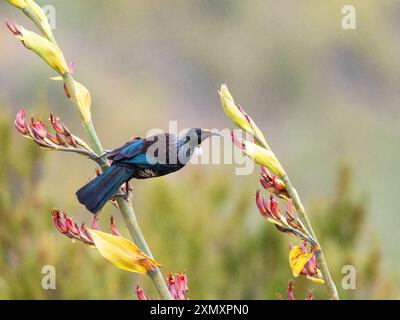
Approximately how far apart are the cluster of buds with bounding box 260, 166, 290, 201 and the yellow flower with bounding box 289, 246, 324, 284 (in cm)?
5

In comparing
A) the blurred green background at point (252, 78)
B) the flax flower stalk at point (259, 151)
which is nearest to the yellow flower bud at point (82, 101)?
the flax flower stalk at point (259, 151)

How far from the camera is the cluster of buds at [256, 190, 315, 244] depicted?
642 mm

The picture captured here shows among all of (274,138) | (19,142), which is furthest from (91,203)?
(274,138)

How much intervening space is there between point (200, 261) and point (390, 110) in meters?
4.99

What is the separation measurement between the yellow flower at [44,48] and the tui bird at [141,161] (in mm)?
110

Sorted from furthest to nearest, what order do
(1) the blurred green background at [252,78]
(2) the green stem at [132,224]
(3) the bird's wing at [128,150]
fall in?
(1) the blurred green background at [252,78], (3) the bird's wing at [128,150], (2) the green stem at [132,224]

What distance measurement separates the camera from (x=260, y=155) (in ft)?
2.05

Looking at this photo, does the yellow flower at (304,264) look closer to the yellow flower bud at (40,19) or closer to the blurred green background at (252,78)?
the yellow flower bud at (40,19)

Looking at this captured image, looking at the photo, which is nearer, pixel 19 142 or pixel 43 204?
pixel 43 204

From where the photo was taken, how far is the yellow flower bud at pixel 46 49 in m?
0.64

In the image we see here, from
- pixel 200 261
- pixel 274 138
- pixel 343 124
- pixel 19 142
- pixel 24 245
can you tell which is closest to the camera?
pixel 200 261

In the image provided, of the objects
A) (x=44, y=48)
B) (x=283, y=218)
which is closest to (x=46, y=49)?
(x=44, y=48)

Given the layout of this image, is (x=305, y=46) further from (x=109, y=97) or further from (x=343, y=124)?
(x=109, y=97)

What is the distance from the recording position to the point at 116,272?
2066mm
